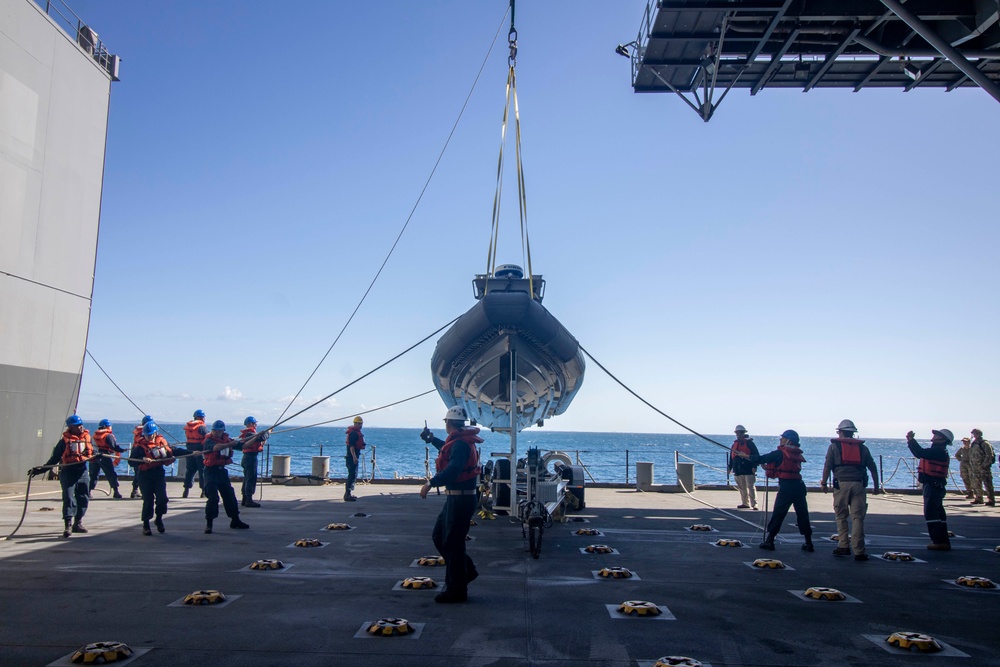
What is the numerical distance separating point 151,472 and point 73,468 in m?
1.03

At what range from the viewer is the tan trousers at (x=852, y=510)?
27.1 feet

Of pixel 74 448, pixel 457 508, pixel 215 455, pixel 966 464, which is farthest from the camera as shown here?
pixel 966 464

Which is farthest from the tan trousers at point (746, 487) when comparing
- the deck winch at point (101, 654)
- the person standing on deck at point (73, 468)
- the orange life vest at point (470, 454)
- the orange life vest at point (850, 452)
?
the deck winch at point (101, 654)

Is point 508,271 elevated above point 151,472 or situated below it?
above

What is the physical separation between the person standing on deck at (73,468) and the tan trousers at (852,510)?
10120 millimetres

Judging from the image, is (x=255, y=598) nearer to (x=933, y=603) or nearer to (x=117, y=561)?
(x=117, y=561)

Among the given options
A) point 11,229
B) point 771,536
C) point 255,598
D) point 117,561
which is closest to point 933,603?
point 771,536

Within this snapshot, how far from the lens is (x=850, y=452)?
8617mm

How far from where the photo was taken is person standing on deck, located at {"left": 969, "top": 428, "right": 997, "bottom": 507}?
48.3 feet

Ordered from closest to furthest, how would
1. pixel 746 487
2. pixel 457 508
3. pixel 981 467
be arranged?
pixel 457 508
pixel 746 487
pixel 981 467

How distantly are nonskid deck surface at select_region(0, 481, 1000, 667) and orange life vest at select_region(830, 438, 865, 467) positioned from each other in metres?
1.21

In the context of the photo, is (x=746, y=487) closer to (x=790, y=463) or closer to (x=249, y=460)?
(x=790, y=463)

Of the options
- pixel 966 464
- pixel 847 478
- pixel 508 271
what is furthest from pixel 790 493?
pixel 966 464

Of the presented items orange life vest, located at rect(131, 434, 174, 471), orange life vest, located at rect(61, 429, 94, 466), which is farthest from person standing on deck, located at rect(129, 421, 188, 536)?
orange life vest, located at rect(61, 429, 94, 466)
